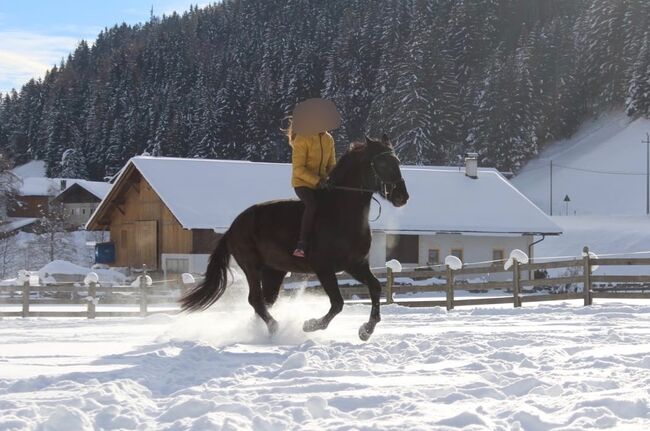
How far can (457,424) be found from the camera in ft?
15.8

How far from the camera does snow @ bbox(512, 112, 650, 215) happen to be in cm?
7188

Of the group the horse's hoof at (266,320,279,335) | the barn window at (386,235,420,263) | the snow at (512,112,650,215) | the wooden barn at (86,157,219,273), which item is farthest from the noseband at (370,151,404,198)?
the snow at (512,112,650,215)

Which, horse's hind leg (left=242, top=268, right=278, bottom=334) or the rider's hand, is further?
horse's hind leg (left=242, top=268, right=278, bottom=334)

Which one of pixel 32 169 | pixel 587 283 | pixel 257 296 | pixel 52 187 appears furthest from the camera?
pixel 32 169

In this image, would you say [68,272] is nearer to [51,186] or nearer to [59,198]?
[59,198]

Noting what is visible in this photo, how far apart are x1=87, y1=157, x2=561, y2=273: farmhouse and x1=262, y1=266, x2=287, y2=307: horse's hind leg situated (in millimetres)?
26901

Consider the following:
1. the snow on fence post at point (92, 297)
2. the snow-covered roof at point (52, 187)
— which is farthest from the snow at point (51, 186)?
the snow on fence post at point (92, 297)

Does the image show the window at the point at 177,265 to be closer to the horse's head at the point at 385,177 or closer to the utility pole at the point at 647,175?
the horse's head at the point at 385,177

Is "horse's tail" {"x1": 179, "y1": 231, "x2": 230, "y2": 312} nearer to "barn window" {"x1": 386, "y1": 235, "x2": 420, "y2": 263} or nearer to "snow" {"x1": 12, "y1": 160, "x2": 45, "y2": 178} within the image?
"barn window" {"x1": 386, "y1": 235, "x2": 420, "y2": 263}

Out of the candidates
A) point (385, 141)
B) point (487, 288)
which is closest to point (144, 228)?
point (487, 288)

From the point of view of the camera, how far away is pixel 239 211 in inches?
1521

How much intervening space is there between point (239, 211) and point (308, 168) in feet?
94.7

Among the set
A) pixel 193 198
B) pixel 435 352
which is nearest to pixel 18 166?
pixel 193 198

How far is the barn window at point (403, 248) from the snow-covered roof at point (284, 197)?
3.88ft
